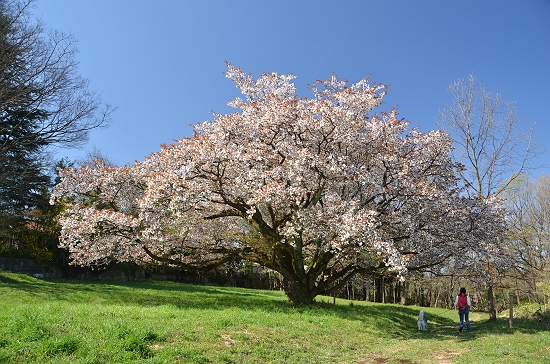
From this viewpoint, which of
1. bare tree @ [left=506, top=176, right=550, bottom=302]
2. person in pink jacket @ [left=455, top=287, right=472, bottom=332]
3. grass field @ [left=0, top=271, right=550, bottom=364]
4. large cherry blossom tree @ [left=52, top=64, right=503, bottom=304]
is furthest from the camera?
bare tree @ [left=506, top=176, right=550, bottom=302]

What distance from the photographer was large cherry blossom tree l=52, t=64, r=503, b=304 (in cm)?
1314

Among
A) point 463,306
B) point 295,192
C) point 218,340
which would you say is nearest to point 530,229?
A: point 463,306

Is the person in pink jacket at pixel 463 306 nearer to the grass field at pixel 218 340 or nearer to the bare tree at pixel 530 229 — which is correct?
the grass field at pixel 218 340

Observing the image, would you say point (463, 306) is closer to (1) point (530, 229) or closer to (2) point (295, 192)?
(2) point (295, 192)

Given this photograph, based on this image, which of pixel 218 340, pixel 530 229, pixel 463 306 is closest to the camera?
pixel 218 340

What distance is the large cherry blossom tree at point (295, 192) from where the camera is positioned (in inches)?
517

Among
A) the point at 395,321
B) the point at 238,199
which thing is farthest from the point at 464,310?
A: the point at 238,199

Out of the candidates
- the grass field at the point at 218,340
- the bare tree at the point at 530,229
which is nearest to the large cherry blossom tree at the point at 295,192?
the grass field at the point at 218,340

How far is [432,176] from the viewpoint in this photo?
51.8ft

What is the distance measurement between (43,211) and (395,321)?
23844 mm

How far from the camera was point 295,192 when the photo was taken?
486 inches

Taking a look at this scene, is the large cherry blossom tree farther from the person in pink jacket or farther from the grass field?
the grass field

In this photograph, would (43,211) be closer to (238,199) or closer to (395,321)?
(238,199)

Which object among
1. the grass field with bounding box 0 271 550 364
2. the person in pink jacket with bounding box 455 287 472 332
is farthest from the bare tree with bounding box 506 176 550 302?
the grass field with bounding box 0 271 550 364
